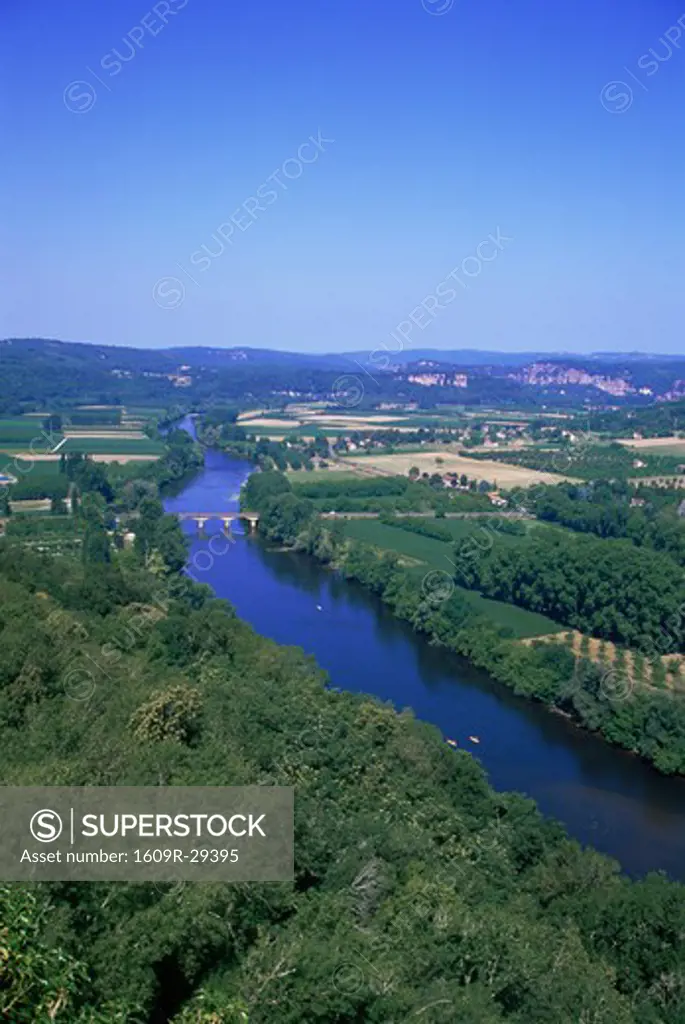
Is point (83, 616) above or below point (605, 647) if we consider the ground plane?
above

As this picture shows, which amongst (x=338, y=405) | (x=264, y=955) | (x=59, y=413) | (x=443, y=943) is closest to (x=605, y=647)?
(x=443, y=943)

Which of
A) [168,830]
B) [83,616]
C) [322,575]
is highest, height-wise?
[168,830]

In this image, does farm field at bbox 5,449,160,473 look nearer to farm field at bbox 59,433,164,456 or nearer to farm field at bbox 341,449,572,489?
farm field at bbox 59,433,164,456

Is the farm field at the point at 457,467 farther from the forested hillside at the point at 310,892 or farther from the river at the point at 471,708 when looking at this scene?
the forested hillside at the point at 310,892

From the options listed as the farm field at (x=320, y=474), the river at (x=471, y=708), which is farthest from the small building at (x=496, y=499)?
the river at (x=471, y=708)

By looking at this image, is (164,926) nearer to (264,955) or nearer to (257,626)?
(264,955)

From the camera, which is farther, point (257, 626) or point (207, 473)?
point (207, 473)
